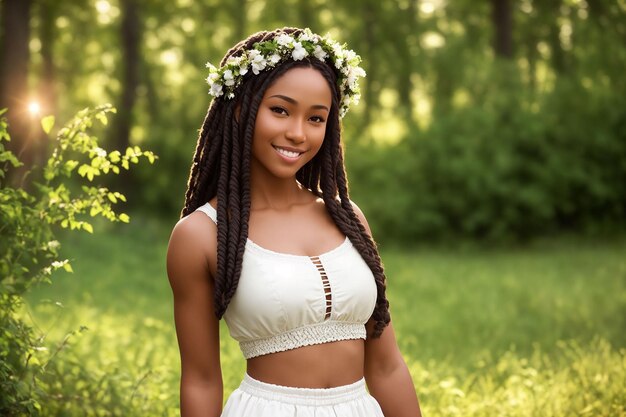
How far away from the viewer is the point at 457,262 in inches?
535

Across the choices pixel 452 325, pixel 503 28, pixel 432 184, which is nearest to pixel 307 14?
pixel 503 28

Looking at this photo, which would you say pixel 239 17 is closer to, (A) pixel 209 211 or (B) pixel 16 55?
(B) pixel 16 55

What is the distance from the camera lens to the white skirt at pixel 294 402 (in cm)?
285

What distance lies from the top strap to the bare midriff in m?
0.50

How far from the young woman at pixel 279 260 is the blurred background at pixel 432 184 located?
1101 millimetres

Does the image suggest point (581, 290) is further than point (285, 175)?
Yes

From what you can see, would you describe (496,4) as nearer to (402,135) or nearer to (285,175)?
(402,135)

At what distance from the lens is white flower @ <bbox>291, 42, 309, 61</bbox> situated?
299 centimetres

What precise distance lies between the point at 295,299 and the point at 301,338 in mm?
161

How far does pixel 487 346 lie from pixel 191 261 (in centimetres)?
557

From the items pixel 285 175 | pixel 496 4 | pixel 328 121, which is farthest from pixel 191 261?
pixel 496 4

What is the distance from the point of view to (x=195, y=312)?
2846 millimetres

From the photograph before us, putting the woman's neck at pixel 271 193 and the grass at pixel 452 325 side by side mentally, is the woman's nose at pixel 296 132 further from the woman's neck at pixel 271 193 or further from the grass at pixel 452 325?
the grass at pixel 452 325

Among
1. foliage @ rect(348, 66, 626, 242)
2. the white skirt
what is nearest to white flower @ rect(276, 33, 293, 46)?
the white skirt
